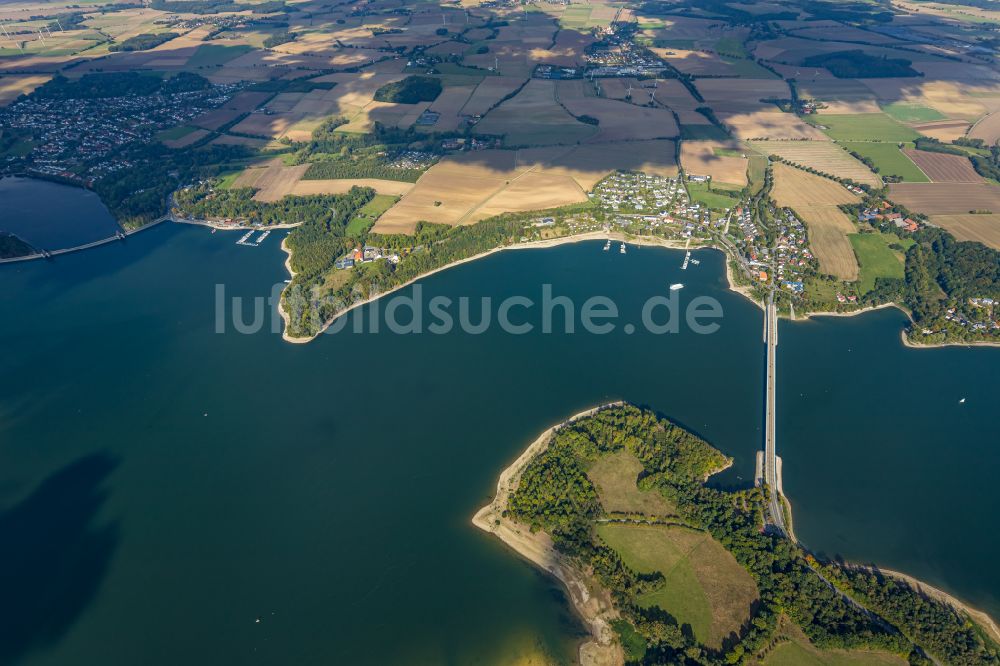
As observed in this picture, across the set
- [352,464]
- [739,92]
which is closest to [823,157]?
[739,92]

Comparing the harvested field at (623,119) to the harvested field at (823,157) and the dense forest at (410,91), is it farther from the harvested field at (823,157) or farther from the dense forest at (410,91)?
the dense forest at (410,91)

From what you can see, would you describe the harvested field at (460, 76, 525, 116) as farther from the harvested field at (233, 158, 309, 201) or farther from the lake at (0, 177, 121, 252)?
the lake at (0, 177, 121, 252)

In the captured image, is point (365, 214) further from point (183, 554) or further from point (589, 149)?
point (183, 554)

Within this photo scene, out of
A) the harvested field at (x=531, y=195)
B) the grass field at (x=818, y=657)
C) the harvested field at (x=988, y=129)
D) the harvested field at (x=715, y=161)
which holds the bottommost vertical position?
the grass field at (x=818, y=657)

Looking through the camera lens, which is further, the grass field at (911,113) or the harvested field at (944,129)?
the grass field at (911,113)

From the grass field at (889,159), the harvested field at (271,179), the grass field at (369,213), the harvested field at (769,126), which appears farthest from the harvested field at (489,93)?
the grass field at (889,159)

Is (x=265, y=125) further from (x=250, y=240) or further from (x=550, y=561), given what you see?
(x=550, y=561)

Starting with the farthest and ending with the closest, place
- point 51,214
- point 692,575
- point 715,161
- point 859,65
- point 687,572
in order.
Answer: point 859,65
point 715,161
point 51,214
point 687,572
point 692,575
